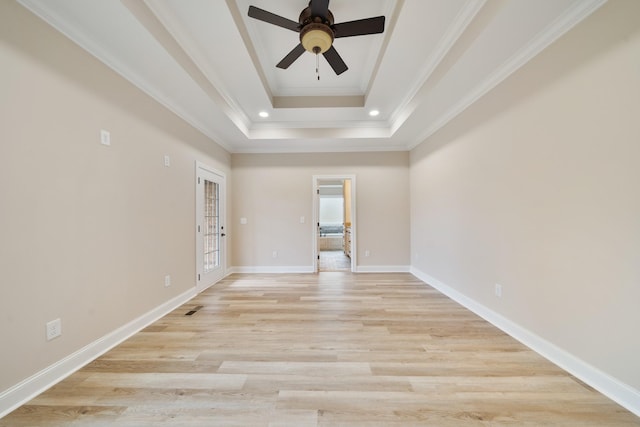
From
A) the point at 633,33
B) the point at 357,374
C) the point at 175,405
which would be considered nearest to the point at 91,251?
the point at 175,405

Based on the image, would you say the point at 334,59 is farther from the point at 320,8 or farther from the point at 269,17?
the point at 269,17

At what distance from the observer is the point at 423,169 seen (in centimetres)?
442

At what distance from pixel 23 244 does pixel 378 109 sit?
4174 millimetres

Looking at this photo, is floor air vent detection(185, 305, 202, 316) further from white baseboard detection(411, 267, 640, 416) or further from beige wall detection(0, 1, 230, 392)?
white baseboard detection(411, 267, 640, 416)

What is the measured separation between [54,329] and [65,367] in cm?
31

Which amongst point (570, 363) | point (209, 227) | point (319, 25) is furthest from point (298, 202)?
point (570, 363)

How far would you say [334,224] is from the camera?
10766 millimetres

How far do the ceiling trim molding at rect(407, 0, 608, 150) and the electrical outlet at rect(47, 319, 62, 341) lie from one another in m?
4.26

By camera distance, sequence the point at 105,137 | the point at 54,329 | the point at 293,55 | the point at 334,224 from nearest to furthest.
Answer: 1. the point at 54,329
2. the point at 105,137
3. the point at 293,55
4. the point at 334,224

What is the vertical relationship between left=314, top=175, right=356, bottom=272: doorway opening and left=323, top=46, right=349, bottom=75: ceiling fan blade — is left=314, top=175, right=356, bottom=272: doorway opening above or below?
below

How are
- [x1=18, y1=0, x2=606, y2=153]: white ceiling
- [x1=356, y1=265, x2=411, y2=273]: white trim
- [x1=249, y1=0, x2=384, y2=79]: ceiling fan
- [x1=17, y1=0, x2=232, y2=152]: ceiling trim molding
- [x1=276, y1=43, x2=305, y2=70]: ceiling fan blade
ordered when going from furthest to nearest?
[x1=356, y1=265, x2=411, y2=273]: white trim < [x1=276, y1=43, x2=305, y2=70]: ceiling fan blade < [x1=249, y1=0, x2=384, y2=79]: ceiling fan < [x1=18, y1=0, x2=606, y2=153]: white ceiling < [x1=17, y1=0, x2=232, y2=152]: ceiling trim molding

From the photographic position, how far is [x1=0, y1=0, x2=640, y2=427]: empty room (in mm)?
1498

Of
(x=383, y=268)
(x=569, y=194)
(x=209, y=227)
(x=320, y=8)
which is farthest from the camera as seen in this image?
(x=383, y=268)

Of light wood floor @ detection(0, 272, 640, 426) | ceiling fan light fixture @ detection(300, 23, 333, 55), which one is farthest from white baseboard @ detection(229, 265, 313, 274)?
ceiling fan light fixture @ detection(300, 23, 333, 55)
